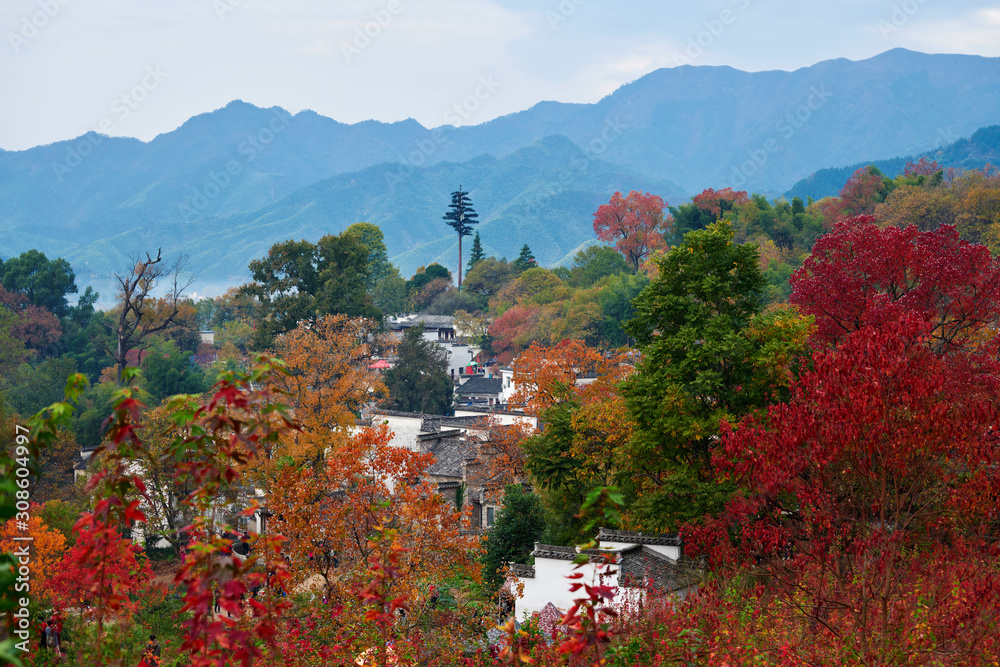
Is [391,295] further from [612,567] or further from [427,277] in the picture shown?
[612,567]

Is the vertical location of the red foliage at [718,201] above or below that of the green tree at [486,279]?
above

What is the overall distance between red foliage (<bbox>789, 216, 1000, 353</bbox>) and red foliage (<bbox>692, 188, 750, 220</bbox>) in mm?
42374

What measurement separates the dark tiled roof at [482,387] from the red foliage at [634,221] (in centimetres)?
2120

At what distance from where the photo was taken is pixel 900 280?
61.6 feet

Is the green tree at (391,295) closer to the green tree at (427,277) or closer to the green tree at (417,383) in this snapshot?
the green tree at (427,277)

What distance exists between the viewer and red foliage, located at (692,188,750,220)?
203 ft

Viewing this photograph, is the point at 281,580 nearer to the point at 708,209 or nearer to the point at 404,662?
the point at 404,662

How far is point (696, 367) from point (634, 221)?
57429 mm

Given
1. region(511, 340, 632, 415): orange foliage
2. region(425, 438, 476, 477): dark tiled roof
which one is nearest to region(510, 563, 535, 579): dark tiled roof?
region(511, 340, 632, 415): orange foliage

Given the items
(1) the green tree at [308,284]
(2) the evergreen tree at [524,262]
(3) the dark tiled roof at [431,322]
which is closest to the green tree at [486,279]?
(2) the evergreen tree at [524,262]

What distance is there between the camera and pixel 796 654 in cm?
797

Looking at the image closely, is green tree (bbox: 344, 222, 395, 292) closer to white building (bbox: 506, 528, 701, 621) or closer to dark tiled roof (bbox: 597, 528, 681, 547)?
dark tiled roof (bbox: 597, 528, 681, 547)

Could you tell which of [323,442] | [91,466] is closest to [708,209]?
A: [323,442]

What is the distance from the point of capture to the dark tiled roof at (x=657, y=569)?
14.9 metres
